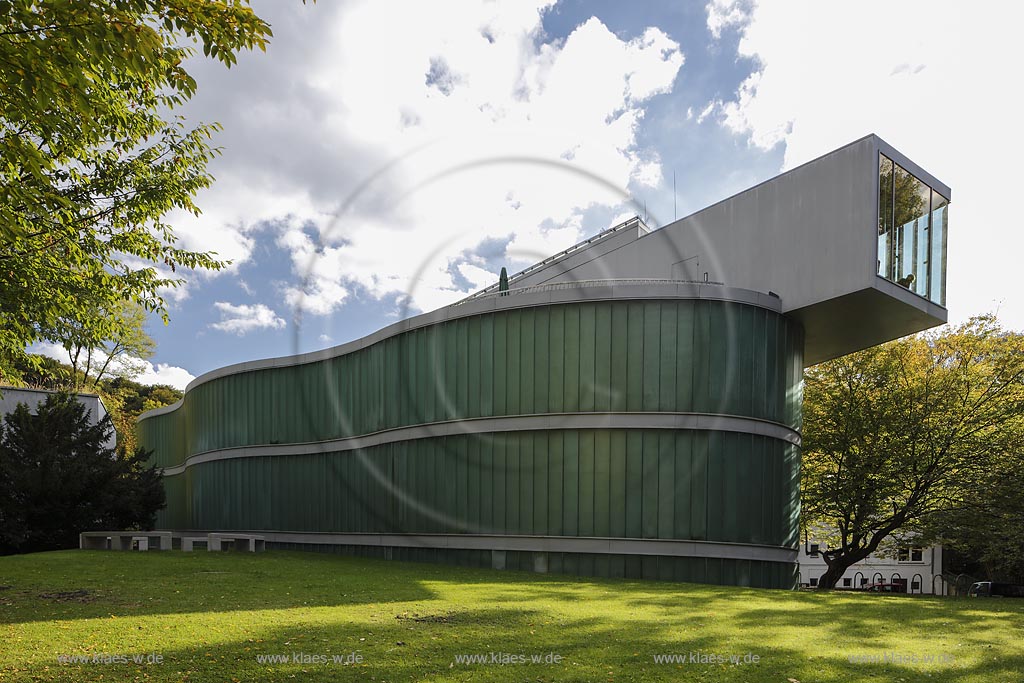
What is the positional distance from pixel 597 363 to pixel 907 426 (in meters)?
14.8

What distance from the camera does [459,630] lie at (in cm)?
1050

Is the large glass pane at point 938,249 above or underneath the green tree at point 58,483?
above

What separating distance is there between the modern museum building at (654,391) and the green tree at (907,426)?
381 centimetres

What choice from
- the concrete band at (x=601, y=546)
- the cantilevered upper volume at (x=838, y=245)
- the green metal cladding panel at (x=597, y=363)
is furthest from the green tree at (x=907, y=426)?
the concrete band at (x=601, y=546)

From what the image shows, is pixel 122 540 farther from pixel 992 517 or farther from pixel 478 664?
pixel 992 517

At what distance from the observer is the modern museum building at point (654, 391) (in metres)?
21.6

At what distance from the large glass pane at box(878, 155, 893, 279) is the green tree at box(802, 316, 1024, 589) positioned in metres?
8.99

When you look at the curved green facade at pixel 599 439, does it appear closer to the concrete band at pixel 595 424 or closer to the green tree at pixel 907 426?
the concrete band at pixel 595 424

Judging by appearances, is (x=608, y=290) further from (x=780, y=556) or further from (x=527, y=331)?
(x=780, y=556)

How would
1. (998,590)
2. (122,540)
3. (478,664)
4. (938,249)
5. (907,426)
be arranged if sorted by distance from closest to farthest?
(478,664), (938,249), (122,540), (907,426), (998,590)

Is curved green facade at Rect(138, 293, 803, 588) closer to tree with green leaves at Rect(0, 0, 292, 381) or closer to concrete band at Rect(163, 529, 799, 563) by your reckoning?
concrete band at Rect(163, 529, 799, 563)

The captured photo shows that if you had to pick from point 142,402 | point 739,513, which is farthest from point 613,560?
point 142,402

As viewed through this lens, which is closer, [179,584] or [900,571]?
[179,584]

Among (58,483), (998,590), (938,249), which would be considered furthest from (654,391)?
(998,590)
